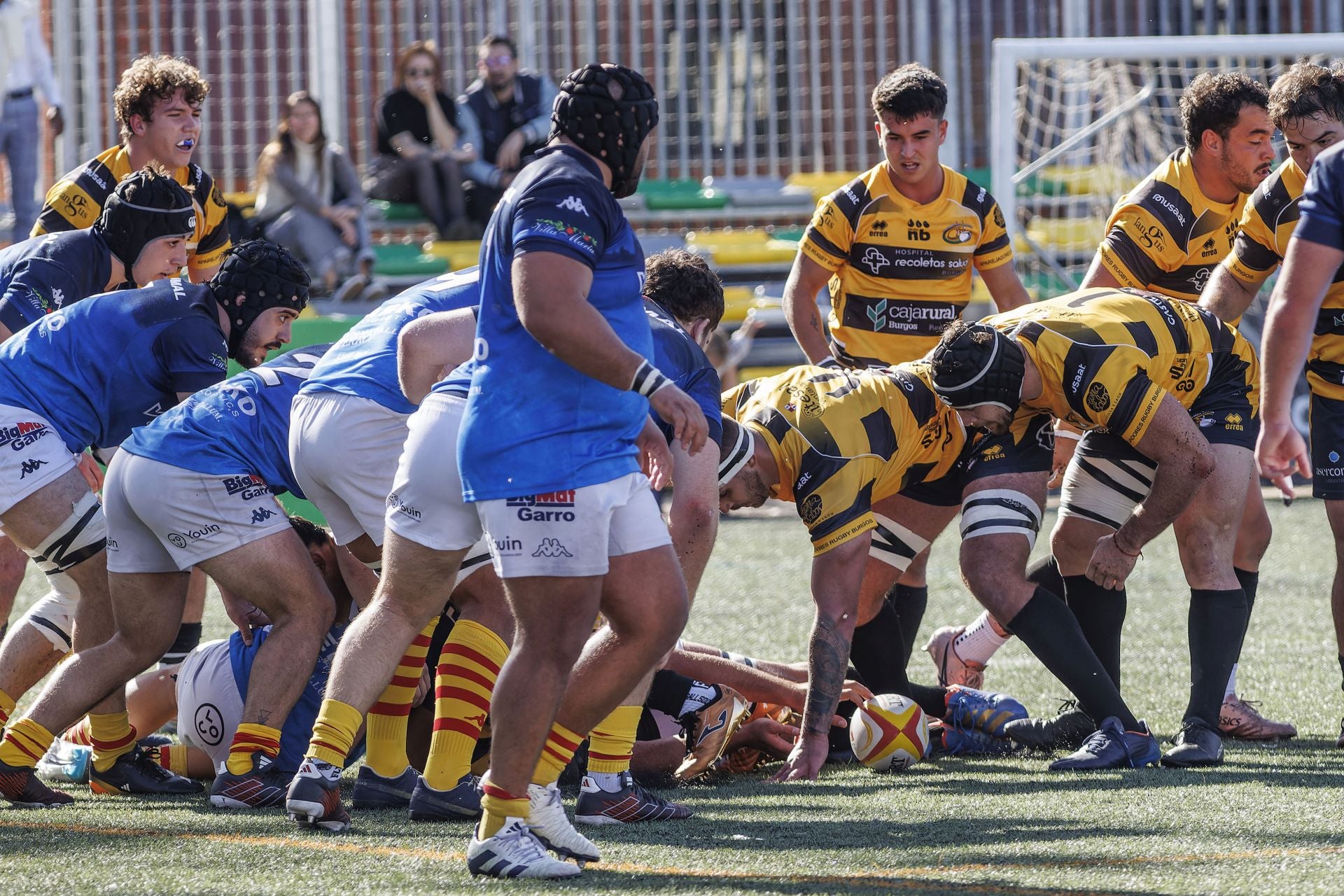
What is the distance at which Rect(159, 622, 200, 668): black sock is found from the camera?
5.89m

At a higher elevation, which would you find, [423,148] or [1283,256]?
[423,148]

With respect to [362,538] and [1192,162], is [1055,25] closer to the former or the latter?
[1192,162]

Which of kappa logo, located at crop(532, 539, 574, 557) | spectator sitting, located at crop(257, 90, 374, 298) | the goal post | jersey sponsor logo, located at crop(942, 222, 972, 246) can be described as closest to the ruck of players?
kappa logo, located at crop(532, 539, 574, 557)

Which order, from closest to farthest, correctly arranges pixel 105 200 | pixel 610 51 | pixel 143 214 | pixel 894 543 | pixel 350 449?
pixel 350 449 → pixel 143 214 → pixel 894 543 → pixel 105 200 → pixel 610 51

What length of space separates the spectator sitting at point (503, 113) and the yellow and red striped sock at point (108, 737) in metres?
9.13

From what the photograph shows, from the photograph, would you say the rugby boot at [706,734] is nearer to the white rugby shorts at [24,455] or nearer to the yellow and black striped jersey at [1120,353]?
the yellow and black striped jersey at [1120,353]

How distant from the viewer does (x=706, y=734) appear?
511 cm

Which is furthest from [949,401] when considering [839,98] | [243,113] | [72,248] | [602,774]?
[243,113]

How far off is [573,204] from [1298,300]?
1.76 m

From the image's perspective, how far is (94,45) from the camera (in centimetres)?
1557

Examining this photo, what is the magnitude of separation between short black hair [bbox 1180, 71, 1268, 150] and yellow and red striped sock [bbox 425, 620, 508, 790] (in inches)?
128

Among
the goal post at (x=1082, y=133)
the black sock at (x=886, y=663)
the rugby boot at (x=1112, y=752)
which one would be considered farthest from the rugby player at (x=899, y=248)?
the goal post at (x=1082, y=133)

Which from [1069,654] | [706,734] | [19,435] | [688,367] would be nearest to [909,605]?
[1069,654]

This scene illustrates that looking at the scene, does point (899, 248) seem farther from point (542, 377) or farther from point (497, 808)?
point (497, 808)
